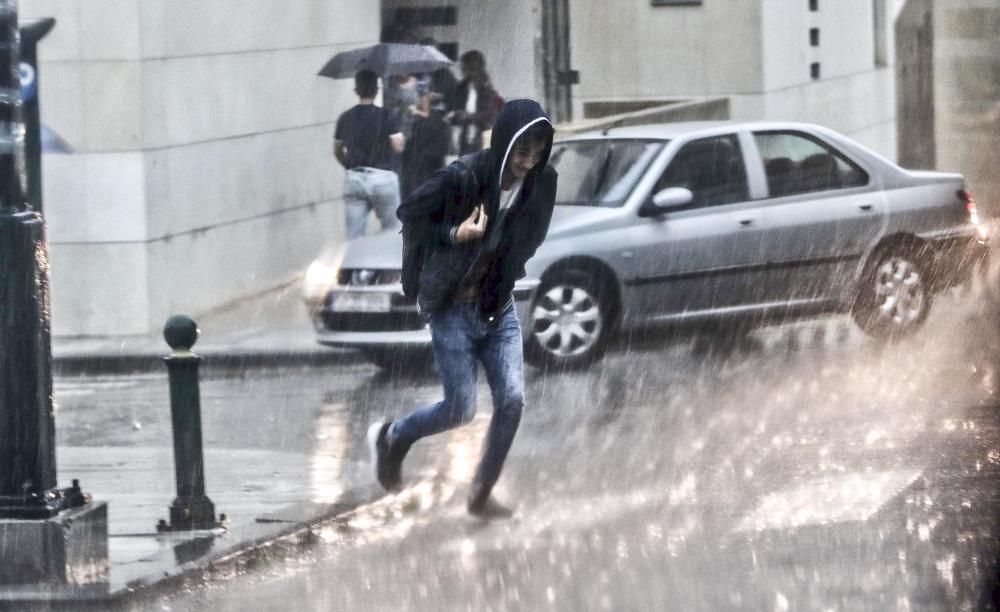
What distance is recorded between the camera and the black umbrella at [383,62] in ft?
56.0

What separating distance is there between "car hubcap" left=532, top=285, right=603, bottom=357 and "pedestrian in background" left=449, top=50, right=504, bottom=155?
6.56 meters

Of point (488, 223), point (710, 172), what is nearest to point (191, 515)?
point (488, 223)

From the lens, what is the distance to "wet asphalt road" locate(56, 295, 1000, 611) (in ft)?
21.8

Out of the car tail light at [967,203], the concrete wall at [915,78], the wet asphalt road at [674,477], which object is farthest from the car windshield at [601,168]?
the concrete wall at [915,78]

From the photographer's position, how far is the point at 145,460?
10039mm

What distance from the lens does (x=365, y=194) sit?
15.9m

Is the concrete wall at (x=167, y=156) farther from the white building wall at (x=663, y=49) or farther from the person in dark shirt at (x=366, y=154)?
the white building wall at (x=663, y=49)

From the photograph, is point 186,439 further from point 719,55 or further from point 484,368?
point 719,55

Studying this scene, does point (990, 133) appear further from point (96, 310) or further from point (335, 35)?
point (96, 310)

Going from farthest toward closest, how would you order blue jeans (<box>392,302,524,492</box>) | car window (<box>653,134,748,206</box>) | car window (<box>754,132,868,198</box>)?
car window (<box>754,132,868,198</box>) → car window (<box>653,134,748,206</box>) → blue jeans (<box>392,302,524,492</box>)

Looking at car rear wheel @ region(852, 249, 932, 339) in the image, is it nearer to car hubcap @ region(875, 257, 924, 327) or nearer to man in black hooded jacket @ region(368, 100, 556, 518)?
car hubcap @ region(875, 257, 924, 327)

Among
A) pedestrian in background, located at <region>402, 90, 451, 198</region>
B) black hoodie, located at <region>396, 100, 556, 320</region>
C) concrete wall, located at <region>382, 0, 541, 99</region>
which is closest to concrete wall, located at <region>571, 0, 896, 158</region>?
concrete wall, located at <region>382, 0, 541, 99</region>

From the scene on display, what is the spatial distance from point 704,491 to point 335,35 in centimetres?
1121

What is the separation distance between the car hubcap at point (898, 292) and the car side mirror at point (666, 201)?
1.45 meters
